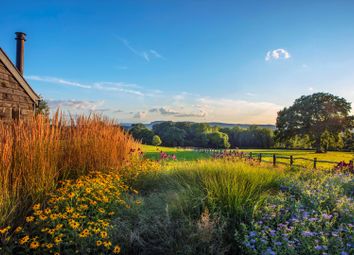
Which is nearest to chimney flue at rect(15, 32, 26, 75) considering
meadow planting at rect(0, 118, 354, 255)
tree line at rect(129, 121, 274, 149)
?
meadow planting at rect(0, 118, 354, 255)

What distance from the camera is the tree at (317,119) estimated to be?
1161 inches

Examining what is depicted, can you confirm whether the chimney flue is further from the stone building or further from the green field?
the green field

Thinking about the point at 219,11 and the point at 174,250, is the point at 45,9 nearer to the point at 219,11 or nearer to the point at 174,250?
the point at 219,11

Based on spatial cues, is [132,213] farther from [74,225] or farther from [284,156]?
[284,156]

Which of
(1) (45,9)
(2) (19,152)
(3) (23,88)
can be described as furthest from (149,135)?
(2) (19,152)

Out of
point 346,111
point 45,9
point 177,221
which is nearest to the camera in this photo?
point 177,221

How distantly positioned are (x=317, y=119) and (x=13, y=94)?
3172cm

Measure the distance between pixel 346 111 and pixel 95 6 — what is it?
32.1 m

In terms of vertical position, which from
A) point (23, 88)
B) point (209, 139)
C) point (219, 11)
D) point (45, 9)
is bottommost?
point (209, 139)

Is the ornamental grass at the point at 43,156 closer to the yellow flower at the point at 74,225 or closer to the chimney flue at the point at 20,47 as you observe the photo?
the yellow flower at the point at 74,225

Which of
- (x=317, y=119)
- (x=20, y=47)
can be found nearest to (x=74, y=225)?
(x=20, y=47)

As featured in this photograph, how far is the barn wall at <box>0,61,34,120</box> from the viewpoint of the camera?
9.01 metres

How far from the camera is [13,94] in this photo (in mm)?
9594

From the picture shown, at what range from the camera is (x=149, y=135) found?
50.6m
